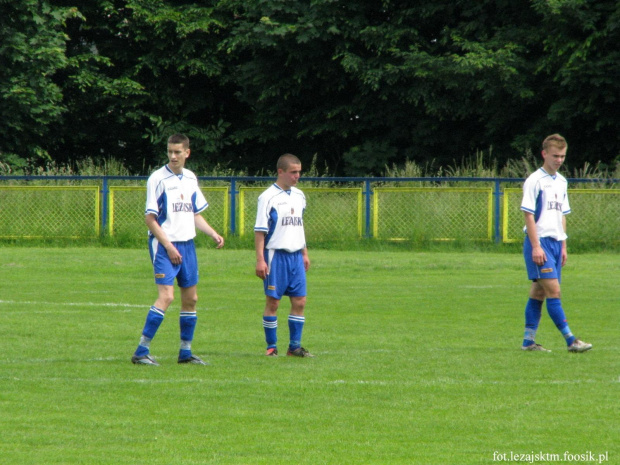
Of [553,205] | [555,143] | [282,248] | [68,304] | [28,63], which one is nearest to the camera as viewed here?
[282,248]

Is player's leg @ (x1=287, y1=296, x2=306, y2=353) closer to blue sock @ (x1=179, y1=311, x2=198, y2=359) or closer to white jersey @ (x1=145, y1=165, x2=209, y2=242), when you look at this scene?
blue sock @ (x1=179, y1=311, x2=198, y2=359)

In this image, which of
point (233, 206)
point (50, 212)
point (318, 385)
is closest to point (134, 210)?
point (50, 212)

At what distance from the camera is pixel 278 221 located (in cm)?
950

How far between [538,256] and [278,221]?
2.43 metres

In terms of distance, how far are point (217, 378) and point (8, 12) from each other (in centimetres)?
3022

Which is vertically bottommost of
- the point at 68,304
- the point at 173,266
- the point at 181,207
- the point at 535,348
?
the point at 68,304

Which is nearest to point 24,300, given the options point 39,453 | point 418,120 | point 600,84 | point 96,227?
point 39,453

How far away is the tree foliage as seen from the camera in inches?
1321

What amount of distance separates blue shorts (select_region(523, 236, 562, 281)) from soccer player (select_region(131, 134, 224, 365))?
302 centimetres

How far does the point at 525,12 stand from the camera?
35.4 meters

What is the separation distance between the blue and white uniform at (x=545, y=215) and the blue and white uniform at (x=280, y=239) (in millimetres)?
2171

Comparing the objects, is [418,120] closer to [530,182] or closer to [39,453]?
[530,182]

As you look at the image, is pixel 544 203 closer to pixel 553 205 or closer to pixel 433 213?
pixel 553 205

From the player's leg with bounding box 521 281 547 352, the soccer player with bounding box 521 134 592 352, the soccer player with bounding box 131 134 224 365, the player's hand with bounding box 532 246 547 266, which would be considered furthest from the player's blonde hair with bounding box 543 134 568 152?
the soccer player with bounding box 131 134 224 365
